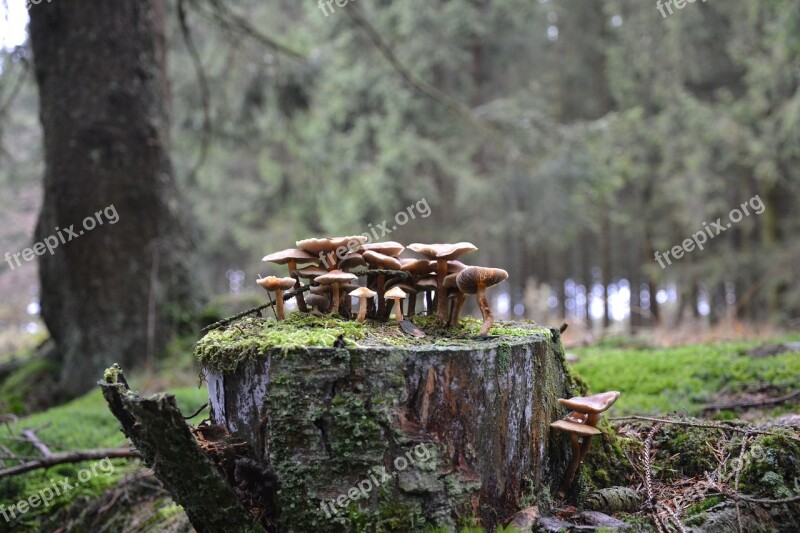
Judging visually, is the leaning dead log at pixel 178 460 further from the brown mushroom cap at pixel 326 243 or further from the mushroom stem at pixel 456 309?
the mushroom stem at pixel 456 309

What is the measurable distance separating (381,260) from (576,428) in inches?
38.0

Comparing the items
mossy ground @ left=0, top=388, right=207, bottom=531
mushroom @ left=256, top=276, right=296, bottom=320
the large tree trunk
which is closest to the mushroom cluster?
mushroom @ left=256, top=276, right=296, bottom=320

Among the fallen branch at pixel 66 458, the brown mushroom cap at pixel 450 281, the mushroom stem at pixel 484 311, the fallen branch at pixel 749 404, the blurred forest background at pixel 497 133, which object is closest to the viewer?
the mushroom stem at pixel 484 311

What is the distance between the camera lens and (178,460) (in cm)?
179

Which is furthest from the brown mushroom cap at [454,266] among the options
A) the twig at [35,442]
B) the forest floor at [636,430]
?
the twig at [35,442]

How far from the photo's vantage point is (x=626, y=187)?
710 inches

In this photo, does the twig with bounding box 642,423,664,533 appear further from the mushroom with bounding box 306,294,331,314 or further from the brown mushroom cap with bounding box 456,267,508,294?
the mushroom with bounding box 306,294,331,314

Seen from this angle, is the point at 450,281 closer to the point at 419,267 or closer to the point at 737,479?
the point at 419,267

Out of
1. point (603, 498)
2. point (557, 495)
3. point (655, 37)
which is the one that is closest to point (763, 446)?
point (603, 498)

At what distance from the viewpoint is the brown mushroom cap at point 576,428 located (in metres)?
2.02

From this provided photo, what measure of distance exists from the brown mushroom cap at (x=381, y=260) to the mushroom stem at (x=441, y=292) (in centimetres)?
17

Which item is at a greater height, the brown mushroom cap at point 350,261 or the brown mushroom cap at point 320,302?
the brown mushroom cap at point 350,261

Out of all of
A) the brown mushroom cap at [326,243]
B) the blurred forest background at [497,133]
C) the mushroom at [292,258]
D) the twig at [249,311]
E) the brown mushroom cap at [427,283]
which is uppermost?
the blurred forest background at [497,133]

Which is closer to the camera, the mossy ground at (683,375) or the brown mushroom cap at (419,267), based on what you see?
the brown mushroom cap at (419,267)
